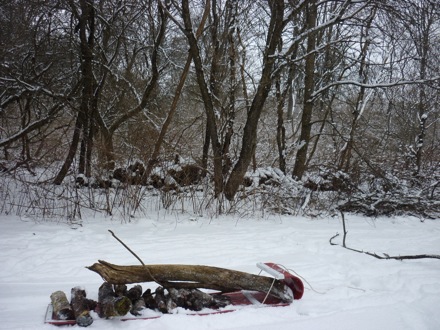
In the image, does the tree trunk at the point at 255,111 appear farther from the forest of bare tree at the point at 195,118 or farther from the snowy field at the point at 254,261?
the snowy field at the point at 254,261

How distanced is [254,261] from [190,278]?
1.66 metres

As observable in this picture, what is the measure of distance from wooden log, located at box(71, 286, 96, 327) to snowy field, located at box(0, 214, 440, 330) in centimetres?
11

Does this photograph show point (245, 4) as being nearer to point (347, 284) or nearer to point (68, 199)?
point (68, 199)

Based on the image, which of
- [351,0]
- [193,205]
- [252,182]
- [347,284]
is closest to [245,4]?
[351,0]

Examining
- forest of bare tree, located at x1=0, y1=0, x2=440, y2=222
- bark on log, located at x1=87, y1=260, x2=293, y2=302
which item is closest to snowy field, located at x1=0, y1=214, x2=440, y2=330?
bark on log, located at x1=87, y1=260, x2=293, y2=302

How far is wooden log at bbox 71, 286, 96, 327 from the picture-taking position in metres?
3.08

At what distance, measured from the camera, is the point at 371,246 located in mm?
6141

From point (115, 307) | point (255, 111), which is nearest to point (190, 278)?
point (115, 307)

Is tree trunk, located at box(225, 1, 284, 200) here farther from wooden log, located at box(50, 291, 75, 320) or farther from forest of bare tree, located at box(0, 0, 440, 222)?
wooden log, located at box(50, 291, 75, 320)

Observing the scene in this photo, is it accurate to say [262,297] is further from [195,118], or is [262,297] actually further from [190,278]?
[195,118]

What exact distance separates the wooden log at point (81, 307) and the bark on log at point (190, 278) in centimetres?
26

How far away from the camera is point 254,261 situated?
16.8ft

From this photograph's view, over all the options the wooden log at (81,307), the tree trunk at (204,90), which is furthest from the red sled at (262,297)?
the tree trunk at (204,90)

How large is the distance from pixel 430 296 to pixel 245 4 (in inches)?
378
